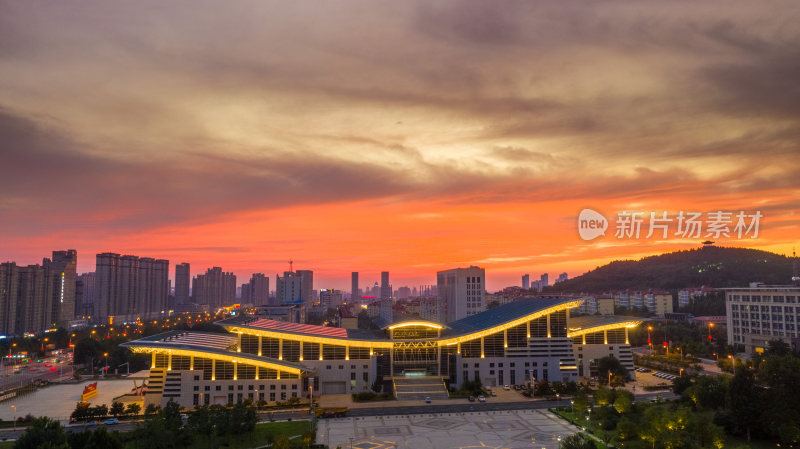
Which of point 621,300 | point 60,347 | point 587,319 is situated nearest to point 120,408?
point 587,319

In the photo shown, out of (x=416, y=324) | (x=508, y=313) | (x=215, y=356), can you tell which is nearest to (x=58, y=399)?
(x=215, y=356)

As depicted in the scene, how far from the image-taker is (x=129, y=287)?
167m

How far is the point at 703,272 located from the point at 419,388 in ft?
465

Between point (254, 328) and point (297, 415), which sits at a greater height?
point (254, 328)

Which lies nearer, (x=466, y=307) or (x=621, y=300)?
(x=466, y=307)

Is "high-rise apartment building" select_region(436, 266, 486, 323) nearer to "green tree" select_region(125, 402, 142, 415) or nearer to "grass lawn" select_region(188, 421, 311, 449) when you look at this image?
"grass lawn" select_region(188, 421, 311, 449)

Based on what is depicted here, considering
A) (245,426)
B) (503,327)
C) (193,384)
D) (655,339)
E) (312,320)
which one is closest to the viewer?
(245,426)

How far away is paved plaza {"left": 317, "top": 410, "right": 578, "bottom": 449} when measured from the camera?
A: 3744 centimetres

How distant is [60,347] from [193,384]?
71.8 metres

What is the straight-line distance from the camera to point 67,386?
66125 millimetres

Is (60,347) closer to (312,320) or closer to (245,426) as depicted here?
(312,320)

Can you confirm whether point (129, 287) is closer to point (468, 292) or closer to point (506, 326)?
point (468, 292)

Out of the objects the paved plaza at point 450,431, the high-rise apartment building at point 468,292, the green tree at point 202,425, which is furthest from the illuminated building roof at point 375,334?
the high-rise apartment building at point 468,292

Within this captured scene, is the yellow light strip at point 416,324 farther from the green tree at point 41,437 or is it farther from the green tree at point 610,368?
the green tree at point 41,437
